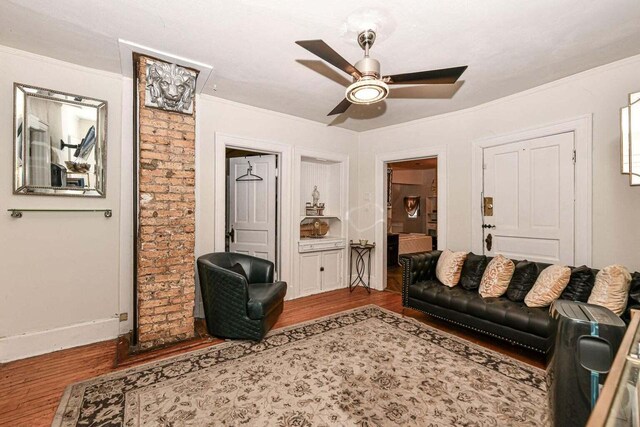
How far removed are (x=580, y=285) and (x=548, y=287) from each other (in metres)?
0.26

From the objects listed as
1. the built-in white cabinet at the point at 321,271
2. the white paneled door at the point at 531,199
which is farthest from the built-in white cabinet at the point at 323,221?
the white paneled door at the point at 531,199

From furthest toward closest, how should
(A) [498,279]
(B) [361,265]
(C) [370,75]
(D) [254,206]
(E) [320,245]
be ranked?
Result: (B) [361,265] → (E) [320,245] → (D) [254,206] → (A) [498,279] → (C) [370,75]

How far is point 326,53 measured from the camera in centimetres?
199

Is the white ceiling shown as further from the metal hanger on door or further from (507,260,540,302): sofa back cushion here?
(507,260,540,302): sofa back cushion

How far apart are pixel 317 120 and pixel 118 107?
2.67m

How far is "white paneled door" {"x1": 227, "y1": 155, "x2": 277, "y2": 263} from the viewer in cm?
446

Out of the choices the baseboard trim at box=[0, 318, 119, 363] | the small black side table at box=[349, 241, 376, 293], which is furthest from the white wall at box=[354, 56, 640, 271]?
the baseboard trim at box=[0, 318, 119, 363]

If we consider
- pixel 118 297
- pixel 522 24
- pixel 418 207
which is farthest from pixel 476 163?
pixel 418 207

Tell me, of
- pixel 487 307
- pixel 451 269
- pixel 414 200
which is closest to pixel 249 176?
pixel 451 269

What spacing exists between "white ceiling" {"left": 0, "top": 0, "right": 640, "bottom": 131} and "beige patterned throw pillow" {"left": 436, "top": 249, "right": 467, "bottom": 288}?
2.01m

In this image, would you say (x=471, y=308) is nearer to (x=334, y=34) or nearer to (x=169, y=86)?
(x=334, y=34)

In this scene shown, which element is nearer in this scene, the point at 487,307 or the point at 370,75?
the point at 370,75

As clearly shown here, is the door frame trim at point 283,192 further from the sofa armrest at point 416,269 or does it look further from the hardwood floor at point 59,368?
the sofa armrest at point 416,269

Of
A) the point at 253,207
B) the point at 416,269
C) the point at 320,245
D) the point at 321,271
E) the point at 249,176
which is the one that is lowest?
the point at 321,271
